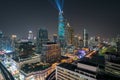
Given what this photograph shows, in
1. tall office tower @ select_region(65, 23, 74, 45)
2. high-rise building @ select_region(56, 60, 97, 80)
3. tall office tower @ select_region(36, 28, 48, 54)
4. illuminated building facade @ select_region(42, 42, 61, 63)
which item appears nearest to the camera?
high-rise building @ select_region(56, 60, 97, 80)

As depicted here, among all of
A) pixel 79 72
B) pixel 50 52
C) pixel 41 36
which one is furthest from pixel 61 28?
pixel 79 72

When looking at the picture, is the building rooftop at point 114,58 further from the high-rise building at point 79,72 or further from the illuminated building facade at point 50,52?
the illuminated building facade at point 50,52

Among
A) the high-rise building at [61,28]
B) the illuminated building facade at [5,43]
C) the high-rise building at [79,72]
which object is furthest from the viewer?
the illuminated building facade at [5,43]

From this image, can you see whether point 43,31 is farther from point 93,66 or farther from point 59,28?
point 93,66

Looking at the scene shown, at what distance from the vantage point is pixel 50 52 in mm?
58375

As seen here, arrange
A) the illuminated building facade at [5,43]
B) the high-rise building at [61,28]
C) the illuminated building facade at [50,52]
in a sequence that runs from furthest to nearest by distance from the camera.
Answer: the illuminated building facade at [5,43] → the high-rise building at [61,28] → the illuminated building facade at [50,52]

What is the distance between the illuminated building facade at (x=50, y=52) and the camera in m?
56.8

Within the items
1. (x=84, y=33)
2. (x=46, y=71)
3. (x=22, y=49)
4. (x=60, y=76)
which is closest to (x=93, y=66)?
(x=60, y=76)

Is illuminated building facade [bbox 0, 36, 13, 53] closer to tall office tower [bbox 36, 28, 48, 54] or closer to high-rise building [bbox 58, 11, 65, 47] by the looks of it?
tall office tower [bbox 36, 28, 48, 54]

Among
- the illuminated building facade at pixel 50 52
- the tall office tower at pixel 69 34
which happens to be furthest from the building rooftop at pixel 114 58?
the tall office tower at pixel 69 34

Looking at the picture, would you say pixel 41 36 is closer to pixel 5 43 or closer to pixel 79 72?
pixel 5 43

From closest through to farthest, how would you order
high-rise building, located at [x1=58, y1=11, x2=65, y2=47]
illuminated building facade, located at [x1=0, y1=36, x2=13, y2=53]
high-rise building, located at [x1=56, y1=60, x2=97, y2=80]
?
high-rise building, located at [x1=56, y1=60, x2=97, y2=80]
high-rise building, located at [x1=58, y1=11, x2=65, y2=47]
illuminated building facade, located at [x1=0, y1=36, x2=13, y2=53]

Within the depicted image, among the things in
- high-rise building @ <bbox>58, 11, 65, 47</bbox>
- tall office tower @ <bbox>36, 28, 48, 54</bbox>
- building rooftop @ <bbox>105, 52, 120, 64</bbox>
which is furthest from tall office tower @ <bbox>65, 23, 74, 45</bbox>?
building rooftop @ <bbox>105, 52, 120, 64</bbox>

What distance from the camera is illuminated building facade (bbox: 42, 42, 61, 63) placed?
186 ft
